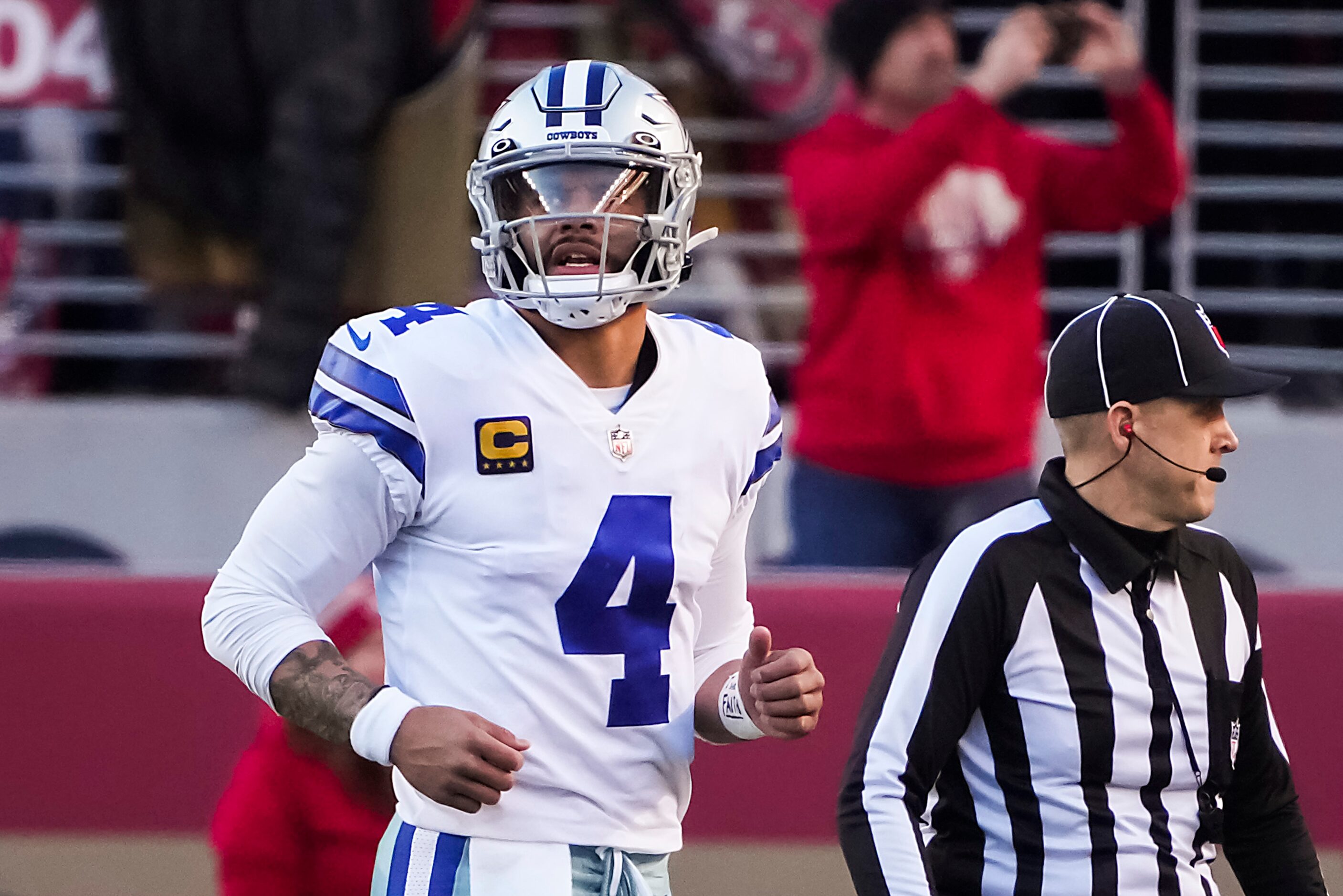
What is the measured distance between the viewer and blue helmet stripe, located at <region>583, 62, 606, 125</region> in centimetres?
223

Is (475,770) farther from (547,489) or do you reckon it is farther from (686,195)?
(686,195)

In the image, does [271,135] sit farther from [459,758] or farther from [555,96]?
[459,758]

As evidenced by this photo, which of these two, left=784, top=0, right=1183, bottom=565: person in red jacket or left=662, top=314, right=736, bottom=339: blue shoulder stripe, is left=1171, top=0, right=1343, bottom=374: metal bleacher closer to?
left=784, top=0, right=1183, bottom=565: person in red jacket

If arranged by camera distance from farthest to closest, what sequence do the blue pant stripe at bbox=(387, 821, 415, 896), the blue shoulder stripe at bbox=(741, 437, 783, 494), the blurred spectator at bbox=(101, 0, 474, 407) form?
the blurred spectator at bbox=(101, 0, 474, 407) → the blue shoulder stripe at bbox=(741, 437, 783, 494) → the blue pant stripe at bbox=(387, 821, 415, 896)

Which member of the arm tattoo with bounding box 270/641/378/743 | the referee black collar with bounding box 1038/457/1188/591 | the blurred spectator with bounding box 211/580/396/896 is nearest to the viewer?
the arm tattoo with bounding box 270/641/378/743

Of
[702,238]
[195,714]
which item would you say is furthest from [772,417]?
[195,714]

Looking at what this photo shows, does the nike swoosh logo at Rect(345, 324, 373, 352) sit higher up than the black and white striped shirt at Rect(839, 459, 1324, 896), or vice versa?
the nike swoosh logo at Rect(345, 324, 373, 352)

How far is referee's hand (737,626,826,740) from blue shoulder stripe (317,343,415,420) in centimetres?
49

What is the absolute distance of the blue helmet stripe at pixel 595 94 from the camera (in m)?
2.23

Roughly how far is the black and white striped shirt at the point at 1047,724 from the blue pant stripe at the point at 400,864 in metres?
0.60

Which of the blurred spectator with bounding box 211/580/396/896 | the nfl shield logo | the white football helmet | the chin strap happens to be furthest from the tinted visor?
the blurred spectator with bounding box 211/580/396/896

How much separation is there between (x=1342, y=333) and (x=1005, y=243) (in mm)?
2291

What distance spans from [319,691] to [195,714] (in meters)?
2.02

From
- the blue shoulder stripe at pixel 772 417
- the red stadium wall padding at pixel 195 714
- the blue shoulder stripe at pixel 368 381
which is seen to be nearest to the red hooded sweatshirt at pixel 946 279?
the red stadium wall padding at pixel 195 714
